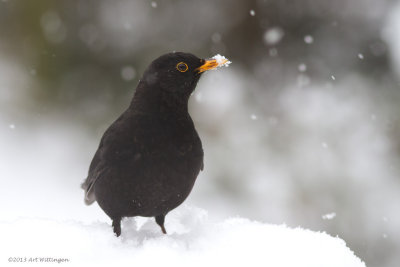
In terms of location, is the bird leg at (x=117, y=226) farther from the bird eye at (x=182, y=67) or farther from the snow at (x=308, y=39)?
the snow at (x=308, y=39)

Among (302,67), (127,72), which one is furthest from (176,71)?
(302,67)

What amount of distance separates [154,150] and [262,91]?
4.38 meters

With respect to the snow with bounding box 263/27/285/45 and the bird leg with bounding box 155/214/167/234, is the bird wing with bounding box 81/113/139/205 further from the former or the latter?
the snow with bounding box 263/27/285/45

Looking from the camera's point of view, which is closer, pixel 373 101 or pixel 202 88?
pixel 373 101

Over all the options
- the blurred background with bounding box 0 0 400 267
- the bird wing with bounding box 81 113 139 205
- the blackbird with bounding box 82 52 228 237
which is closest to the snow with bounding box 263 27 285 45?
the blurred background with bounding box 0 0 400 267

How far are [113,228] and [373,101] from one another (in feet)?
14.8

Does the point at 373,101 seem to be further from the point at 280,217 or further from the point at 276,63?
the point at 280,217

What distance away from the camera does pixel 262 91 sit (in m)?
7.52

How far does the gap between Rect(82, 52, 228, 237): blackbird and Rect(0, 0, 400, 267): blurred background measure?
128 inches

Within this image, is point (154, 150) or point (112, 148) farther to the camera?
point (112, 148)

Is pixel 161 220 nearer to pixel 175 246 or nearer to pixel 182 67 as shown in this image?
pixel 175 246

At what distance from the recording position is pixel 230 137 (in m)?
7.46

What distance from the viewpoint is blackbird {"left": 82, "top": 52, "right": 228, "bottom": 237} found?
3373 millimetres

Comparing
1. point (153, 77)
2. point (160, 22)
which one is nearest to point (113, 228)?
point (153, 77)
